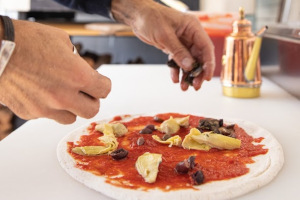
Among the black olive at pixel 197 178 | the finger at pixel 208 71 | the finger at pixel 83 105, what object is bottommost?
the black olive at pixel 197 178

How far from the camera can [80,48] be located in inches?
143

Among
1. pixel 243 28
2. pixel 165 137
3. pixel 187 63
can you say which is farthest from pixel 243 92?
pixel 165 137

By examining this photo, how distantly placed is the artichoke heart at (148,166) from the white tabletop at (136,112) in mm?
102

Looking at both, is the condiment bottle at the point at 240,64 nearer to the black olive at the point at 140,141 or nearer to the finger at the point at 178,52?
the finger at the point at 178,52

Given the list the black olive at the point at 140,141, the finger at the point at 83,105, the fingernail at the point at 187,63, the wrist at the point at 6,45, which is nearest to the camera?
the wrist at the point at 6,45

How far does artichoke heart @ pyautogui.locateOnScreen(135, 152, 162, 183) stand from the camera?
761 mm

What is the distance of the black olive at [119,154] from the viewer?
Result: 0.86 m

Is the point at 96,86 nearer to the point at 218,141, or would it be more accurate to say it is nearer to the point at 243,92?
the point at 218,141

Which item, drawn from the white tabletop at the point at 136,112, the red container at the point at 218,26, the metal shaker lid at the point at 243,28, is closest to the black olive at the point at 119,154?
the white tabletop at the point at 136,112

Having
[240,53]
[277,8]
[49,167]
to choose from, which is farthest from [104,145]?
[277,8]

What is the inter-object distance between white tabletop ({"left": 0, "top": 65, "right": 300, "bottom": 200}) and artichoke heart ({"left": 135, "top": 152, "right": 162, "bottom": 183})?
10 centimetres

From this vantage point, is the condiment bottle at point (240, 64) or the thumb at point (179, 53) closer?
the thumb at point (179, 53)

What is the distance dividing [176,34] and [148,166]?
0.68 m

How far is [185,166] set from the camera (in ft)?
2.59
